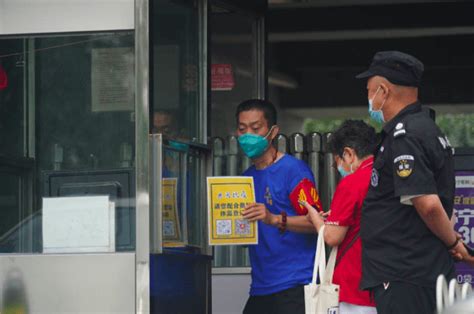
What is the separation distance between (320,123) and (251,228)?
366 cm

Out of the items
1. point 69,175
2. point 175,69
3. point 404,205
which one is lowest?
point 404,205

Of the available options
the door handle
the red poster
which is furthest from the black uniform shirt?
the red poster

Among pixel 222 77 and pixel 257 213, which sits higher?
pixel 222 77

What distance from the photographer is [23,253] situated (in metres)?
7.05

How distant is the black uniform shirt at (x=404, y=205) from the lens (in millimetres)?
5953

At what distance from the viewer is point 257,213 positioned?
7.11 m

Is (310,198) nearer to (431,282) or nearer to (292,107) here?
(431,282)

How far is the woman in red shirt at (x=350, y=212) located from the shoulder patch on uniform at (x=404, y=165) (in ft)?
1.85

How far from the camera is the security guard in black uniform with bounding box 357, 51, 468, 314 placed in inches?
233

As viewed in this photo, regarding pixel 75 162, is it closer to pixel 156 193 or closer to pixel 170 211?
pixel 156 193

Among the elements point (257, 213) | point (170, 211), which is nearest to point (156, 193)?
point (170, 211)

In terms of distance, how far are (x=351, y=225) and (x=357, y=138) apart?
1.55ft

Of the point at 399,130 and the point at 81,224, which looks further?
the point at 81,224

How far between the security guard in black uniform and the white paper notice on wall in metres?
1.52
